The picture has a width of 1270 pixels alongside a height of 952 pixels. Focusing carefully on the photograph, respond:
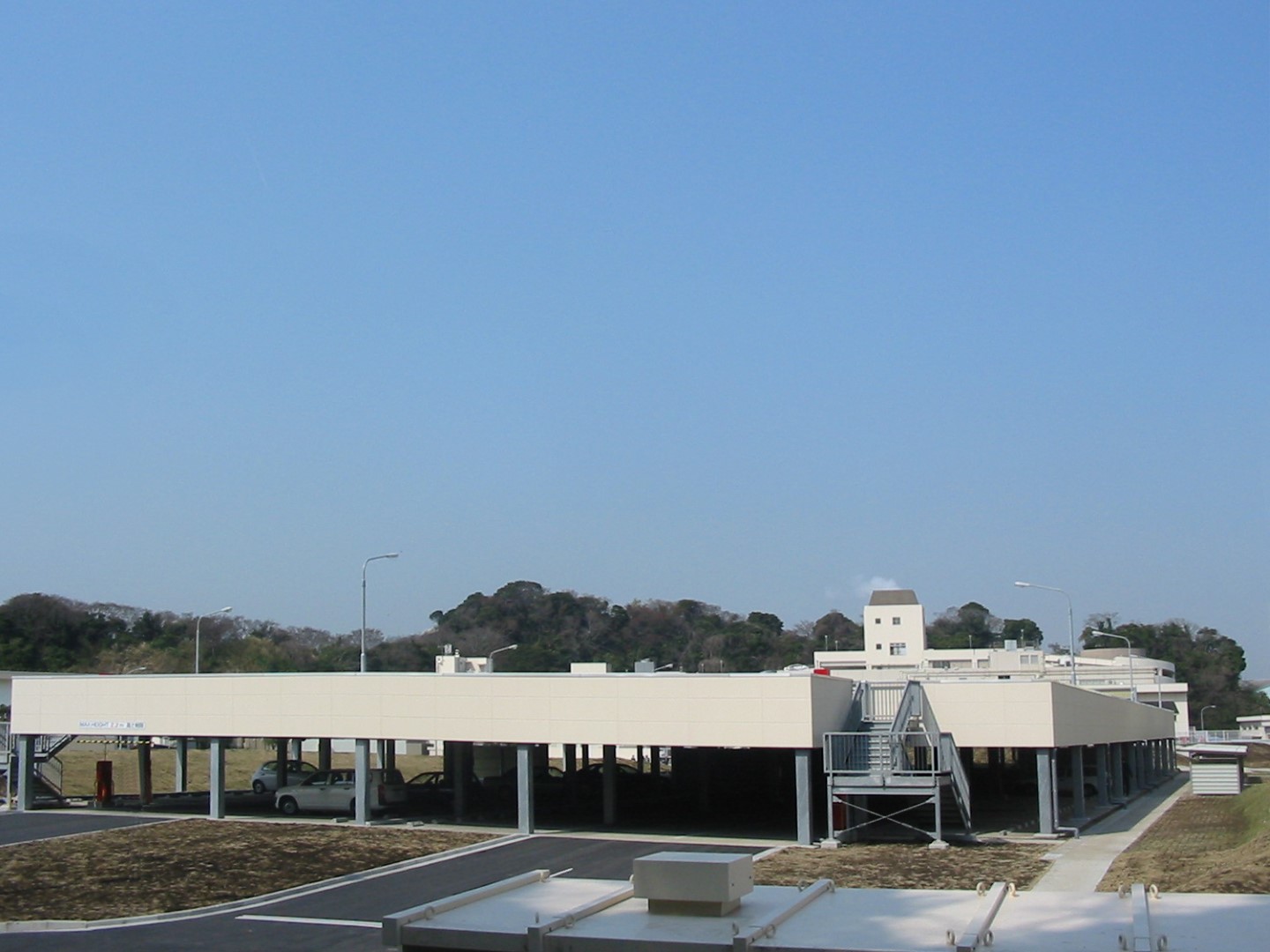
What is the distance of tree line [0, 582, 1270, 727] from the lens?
106688 mm

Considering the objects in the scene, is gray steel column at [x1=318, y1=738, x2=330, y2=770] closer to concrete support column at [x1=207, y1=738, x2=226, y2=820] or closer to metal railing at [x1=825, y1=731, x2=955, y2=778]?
concrete support column at [x1=207, y1=738, x2=226, y2=820]

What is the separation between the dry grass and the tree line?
7209 centimetres

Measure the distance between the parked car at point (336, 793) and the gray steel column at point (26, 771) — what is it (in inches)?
322

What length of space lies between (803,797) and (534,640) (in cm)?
12825

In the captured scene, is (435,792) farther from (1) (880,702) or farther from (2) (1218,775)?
(2) (1218,775)

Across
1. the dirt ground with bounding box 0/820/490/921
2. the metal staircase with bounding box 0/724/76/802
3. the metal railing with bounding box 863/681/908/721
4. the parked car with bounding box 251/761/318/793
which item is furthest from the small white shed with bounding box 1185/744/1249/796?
the metal staircase with bounding box 0/724/76/802

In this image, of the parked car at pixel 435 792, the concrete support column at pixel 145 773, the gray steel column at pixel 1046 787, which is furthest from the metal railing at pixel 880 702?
the concrete support column at pixel 145 773

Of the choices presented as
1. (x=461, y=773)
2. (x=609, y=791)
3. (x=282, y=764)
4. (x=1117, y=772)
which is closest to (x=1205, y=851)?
(x=609, y=791)

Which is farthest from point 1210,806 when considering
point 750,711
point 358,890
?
point 358,890

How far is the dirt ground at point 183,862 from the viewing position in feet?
78.0

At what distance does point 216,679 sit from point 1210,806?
1356 inches

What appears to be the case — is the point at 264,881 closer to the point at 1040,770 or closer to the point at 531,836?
the point at 531,836

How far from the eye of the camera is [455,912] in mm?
7680

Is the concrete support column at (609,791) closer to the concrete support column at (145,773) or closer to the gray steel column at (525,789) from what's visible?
the gray steel column at (525,789)
